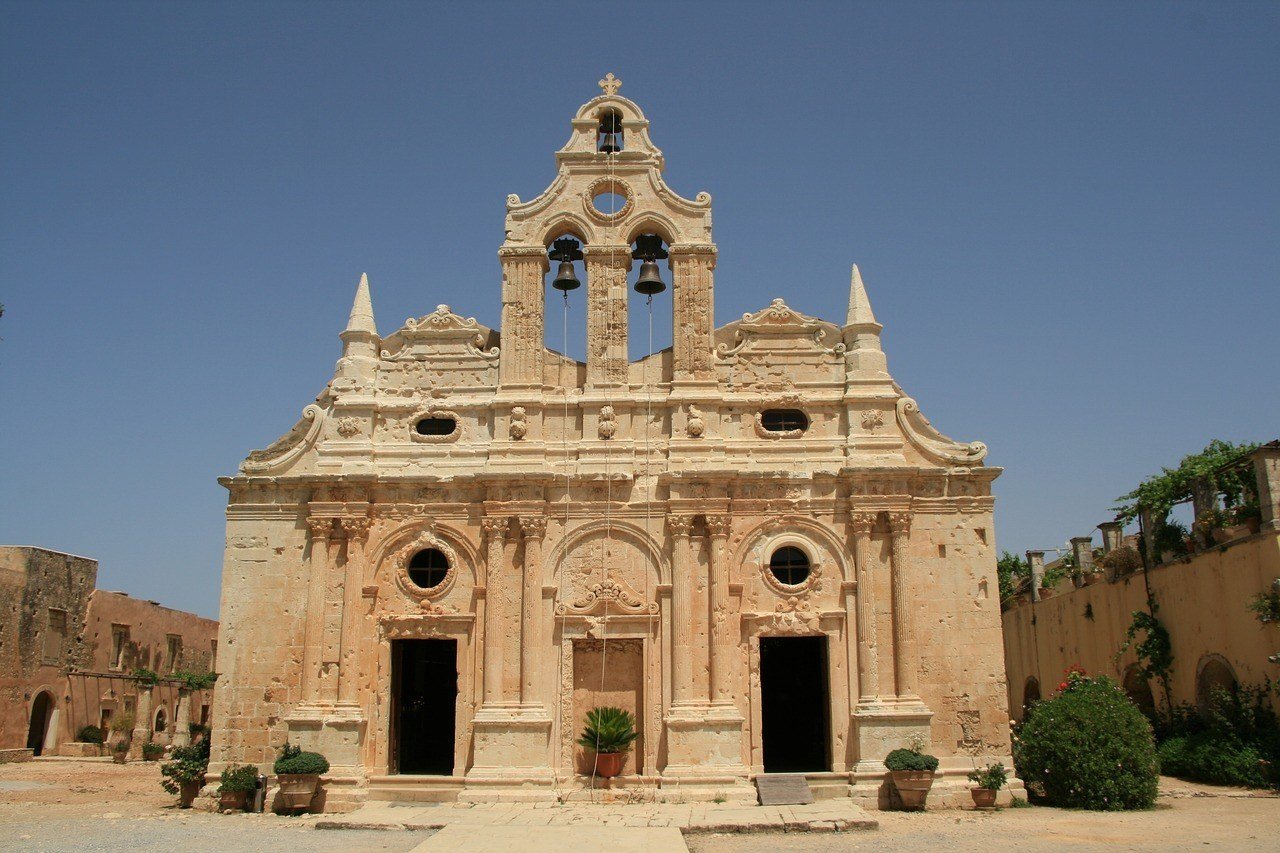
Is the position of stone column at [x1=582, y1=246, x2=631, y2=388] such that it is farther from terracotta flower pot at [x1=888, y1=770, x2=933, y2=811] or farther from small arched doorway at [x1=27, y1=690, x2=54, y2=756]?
small arched doorway at [x1=27, y1=690, x2=54, y2=756]

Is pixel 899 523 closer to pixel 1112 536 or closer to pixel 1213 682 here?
pixel 1213 682

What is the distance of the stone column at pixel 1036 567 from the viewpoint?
3158cm

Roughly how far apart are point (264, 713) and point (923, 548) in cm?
1183

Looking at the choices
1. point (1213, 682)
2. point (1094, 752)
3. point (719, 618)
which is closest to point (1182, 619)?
point (1213, 682)

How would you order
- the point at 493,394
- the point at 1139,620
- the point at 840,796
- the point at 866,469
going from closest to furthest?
1. the point at 840,796
2. the point at 866,469
3. the point at 493,394
4. the point at 1139,620

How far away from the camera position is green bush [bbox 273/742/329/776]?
1697cm

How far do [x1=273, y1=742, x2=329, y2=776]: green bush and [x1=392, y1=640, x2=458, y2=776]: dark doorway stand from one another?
1862 mm

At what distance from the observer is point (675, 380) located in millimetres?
19594

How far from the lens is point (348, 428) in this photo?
19594 millimetres

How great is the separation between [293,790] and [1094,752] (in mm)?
12650

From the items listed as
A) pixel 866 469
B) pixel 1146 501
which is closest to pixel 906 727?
pixel 866 469

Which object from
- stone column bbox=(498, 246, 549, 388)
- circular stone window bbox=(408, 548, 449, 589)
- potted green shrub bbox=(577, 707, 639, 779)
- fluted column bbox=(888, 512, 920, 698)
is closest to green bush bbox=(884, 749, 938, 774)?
fluted column bbox=(888, 512, 920, 698)

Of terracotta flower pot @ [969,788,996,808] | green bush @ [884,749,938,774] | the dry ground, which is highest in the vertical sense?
green bush @ [884,749,938,774]

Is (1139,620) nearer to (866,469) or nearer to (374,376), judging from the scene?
(866,469)
